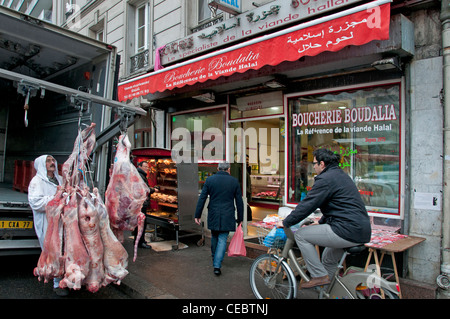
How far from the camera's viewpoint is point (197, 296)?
4574 millimetres

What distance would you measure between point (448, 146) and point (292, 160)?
9.13 feet

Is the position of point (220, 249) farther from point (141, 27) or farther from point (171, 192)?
point (141, 27)

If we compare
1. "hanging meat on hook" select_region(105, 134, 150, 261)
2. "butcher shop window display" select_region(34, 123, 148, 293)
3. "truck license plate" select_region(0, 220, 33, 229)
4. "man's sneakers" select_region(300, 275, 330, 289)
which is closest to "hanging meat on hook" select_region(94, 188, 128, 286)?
"butcher shop window display" select_region(34, 123, 148, 293)

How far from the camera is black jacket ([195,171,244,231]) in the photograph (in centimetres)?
536

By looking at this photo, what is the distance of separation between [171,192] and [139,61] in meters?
5.09

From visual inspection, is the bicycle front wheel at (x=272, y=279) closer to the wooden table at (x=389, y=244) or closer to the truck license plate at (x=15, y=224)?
the wooden table at (x=389, y=244)

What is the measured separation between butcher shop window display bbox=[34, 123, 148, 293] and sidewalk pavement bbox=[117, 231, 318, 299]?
950 mm

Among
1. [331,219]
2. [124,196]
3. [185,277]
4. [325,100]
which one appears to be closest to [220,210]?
[185,277]

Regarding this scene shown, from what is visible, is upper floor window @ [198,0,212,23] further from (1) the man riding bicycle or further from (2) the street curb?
(2) the street curb

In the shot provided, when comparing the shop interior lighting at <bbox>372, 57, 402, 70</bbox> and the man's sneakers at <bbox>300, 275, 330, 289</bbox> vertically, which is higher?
the shop interior lighting at <bbox>372, 57, 402, 70</bbox>

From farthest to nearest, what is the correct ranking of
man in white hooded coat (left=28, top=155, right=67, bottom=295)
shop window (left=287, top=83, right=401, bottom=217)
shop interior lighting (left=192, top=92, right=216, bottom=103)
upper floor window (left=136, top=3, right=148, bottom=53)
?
1. upper floor window (left=136, top=3, right=148, bottom=53)
2. shop interior lighting (left=192, top=92, right=216, bottom=103)
3. shop window (left=287, top=83, right=401, bottom=217)
4. man in white hooded coat (left=28, top=155, right=67, bottom=295)

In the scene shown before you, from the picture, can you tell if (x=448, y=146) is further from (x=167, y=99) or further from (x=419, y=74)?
(x=167, y=99)

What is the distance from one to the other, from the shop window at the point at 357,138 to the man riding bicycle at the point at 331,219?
201 cm

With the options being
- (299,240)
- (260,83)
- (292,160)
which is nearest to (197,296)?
(299,240)
